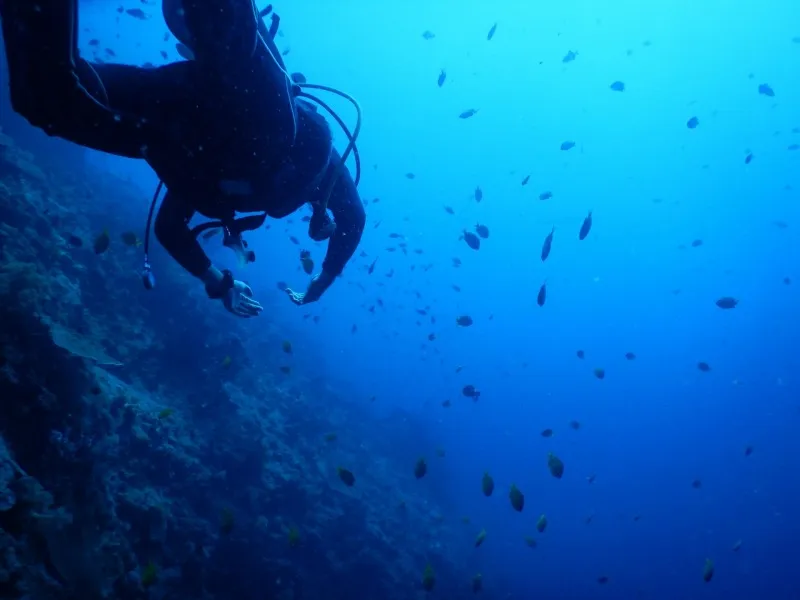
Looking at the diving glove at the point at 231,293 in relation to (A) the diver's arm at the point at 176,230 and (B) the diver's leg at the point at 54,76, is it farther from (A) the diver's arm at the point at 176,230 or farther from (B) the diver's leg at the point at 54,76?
(B) the diver's leg at the point at 54,76

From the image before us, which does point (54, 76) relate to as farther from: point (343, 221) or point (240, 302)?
point (343, 221)

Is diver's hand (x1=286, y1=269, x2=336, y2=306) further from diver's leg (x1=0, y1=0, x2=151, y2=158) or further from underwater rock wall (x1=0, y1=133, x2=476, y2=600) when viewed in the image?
underwater rock wall (x1=0, y1=133, x2=476, y2=600)

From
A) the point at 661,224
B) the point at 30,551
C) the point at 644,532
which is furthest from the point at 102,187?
the point at 661,224

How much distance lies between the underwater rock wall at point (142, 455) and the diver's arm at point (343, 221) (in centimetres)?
383

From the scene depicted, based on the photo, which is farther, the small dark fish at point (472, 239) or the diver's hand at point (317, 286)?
the small dark fish at point (472, 239)

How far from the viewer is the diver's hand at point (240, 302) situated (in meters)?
3.52

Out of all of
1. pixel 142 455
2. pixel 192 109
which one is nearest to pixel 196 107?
pixel 192 109

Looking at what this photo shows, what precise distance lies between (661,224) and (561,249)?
31.9 metres

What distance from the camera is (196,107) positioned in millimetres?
2273

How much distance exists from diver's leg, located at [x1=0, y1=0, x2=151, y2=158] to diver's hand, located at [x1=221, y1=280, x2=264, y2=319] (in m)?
1.54

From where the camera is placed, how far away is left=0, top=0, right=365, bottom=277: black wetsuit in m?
1.59

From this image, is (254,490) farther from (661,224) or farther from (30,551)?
(661,224)

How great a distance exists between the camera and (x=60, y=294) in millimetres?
9023

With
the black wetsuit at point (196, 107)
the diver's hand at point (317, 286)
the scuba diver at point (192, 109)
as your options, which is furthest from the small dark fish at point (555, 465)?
the black wetsuit at point (196, 107)
